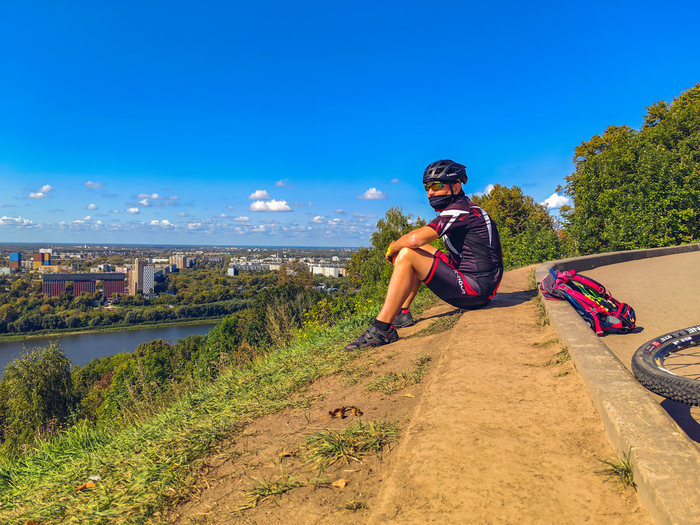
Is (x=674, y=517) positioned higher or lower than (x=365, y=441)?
higher

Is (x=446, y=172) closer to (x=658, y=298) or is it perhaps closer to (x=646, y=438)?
(x=646, y=438)

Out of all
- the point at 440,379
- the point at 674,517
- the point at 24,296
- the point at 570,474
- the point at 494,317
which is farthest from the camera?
the point at 24,296

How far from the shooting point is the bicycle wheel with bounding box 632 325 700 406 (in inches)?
106

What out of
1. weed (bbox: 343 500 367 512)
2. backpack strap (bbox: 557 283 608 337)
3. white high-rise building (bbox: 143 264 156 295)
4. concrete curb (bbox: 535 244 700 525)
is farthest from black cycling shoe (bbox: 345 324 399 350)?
white high-rise building (bbox: 143 264 156 295)

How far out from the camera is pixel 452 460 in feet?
6.74

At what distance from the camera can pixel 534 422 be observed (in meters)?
2.43

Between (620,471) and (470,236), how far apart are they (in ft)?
9.61

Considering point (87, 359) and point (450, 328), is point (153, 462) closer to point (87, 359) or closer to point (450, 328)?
point (450, 328)

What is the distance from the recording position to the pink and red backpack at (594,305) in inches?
192

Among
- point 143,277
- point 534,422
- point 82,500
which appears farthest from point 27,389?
point 143,277

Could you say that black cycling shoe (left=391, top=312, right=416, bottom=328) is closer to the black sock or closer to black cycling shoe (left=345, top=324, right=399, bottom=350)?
black cycling shoe (left=345, top=324, right=399, bottom=350)

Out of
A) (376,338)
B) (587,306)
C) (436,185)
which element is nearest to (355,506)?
(376,338)

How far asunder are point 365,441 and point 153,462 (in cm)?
140

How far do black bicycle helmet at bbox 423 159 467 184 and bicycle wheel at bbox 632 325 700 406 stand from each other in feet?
7.58
